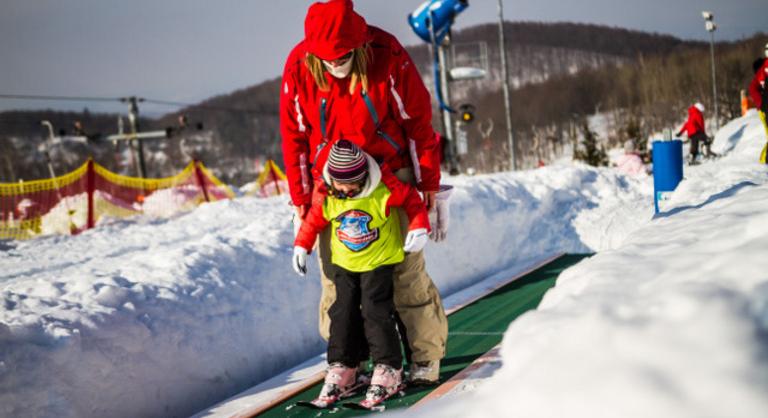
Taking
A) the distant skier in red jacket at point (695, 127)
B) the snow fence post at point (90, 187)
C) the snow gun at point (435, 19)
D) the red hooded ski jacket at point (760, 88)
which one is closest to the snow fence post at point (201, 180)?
the snow fence post at point (90, 187)

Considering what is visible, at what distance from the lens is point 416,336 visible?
3600mm

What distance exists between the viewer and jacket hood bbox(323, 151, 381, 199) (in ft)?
10.8

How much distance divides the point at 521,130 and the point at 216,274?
13784 centimetres

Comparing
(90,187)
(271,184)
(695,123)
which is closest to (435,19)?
(271,184)

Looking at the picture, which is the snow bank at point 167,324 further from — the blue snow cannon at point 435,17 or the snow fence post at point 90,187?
the blue snow cannon at point 435,17

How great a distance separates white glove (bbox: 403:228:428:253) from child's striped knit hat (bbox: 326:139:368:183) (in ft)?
1.40

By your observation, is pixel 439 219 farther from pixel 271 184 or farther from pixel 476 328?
pixel 271 184

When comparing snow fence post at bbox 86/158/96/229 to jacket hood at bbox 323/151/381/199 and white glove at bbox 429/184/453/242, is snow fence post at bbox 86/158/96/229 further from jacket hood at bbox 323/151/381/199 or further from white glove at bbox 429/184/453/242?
jacket hood at bbox 323/151/381/199

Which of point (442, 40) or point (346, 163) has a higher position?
point (442, 40)

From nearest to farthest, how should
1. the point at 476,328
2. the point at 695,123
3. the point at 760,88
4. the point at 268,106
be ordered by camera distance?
the point at 476,328
the point at 760,88
the point at 695,123
the point at 268,106

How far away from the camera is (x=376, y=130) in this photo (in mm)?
3496

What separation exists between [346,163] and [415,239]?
57 cm

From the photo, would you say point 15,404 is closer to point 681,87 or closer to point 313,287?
point 313,287

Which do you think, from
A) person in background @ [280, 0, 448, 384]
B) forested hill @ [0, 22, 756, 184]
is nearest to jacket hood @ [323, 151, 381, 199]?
person in background @ [280, 0, 448, 384]
